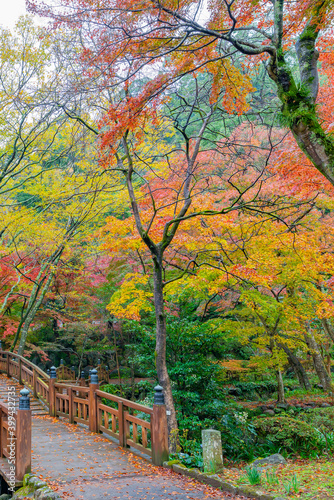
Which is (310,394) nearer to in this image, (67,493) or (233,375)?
(233,375)

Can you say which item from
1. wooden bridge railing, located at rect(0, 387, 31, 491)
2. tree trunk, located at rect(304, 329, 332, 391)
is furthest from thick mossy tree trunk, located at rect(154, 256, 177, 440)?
tree trunk, located at rect(304, 329, 332, 391)

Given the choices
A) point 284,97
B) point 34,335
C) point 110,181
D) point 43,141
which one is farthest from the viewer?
point 34,335

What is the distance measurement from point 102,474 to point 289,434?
6.23 metres

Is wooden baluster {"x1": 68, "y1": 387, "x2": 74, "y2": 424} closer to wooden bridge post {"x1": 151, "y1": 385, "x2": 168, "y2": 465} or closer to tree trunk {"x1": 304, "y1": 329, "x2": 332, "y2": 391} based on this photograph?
wooden bridge post {"x1": 151, "y1": 385, "x2": 168, "y2": 465}

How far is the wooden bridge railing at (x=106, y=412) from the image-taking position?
6430 millimetres

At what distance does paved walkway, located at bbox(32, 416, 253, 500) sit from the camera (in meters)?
5.02

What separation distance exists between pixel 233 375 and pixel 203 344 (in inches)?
386

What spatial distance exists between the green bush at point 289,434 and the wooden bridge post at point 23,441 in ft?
22.8

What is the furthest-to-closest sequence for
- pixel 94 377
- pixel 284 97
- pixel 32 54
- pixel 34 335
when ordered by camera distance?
pixel 34 335
pixel 32 54
pixel 94 377
pixel 284 97

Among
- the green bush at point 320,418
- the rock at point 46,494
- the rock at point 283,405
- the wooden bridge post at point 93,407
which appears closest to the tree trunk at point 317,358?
the rock at point 283,405

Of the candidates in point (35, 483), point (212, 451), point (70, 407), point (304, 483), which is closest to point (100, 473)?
point (35, 483)

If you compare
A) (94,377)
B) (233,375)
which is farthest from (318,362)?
(94,377)

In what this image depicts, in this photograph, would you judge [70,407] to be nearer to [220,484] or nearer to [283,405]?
[220,484]

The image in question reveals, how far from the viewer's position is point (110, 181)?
12.8 metres
